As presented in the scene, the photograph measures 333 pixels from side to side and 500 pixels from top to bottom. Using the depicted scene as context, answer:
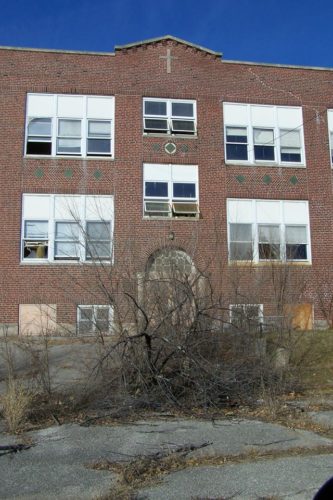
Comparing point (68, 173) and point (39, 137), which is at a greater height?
point (39, 137)

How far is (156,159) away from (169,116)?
186 cm

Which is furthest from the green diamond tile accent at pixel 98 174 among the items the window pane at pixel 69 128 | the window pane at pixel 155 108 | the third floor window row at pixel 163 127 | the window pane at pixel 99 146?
the window pane at pixel 155 108

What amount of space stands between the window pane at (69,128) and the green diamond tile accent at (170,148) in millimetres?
3354

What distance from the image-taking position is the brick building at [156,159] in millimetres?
19578

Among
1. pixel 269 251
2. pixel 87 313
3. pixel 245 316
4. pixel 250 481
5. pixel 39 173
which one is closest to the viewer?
pixel 250 481

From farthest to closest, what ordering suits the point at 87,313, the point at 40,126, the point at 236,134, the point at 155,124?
the point at 236,134
the point at 155,124
the point at 40,126
the point at 87,313

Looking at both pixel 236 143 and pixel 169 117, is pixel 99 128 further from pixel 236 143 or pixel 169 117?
pixel 236 143

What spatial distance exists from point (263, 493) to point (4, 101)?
18.3 metres

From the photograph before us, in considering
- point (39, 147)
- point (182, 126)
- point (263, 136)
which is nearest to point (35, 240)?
point (39, 147)

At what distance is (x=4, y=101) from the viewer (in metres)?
20.2

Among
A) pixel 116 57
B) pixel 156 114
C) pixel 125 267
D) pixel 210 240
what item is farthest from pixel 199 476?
pixel 116 57

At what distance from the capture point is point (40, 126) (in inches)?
804

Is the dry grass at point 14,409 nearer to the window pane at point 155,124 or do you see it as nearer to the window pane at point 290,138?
the window pane at point 155,124

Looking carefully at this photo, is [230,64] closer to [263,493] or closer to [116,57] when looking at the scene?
[116,57]
